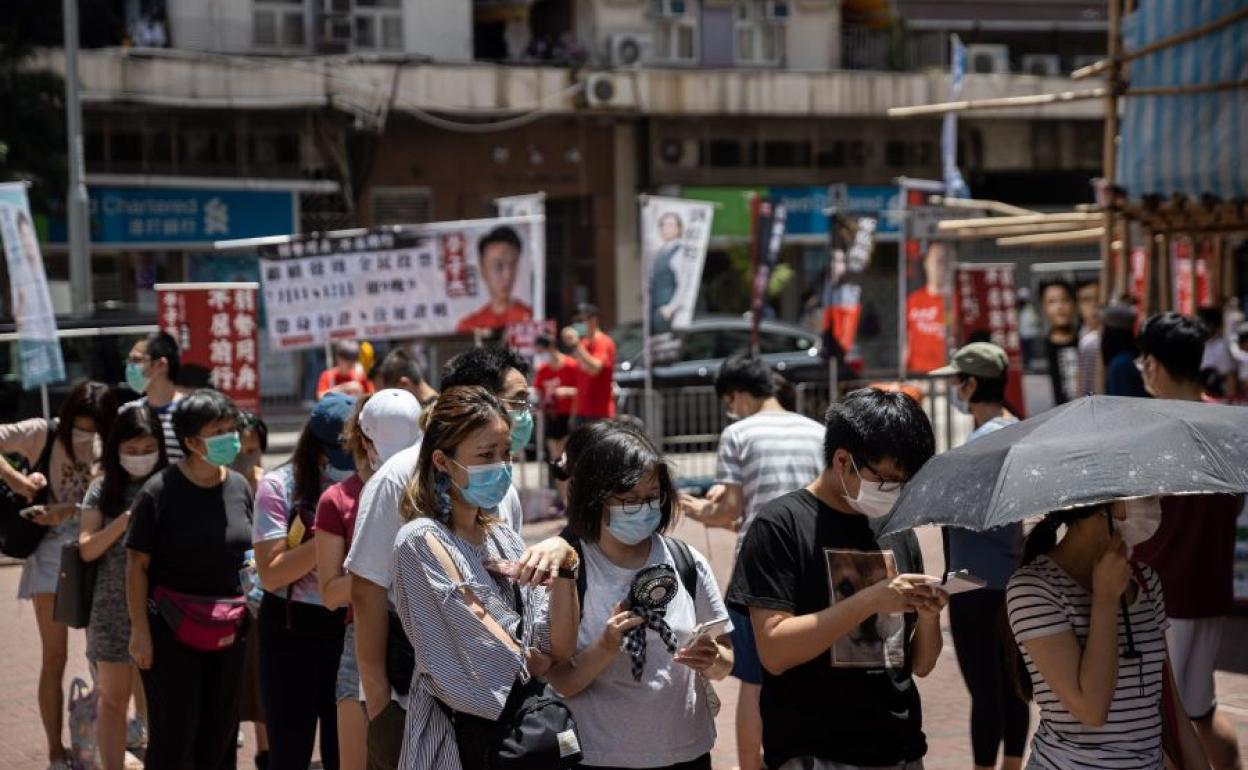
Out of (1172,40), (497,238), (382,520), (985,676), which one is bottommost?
(985,676)

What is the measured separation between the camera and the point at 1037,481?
12.4 ft

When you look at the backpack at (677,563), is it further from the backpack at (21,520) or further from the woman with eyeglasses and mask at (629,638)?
the backpack at (21,520)

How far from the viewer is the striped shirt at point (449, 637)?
407cm

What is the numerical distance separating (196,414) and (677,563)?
97.5 inches

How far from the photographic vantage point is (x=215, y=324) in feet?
43.3

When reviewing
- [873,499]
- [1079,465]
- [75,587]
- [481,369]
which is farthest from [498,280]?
[1079,465]

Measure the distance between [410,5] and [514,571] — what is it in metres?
26.1

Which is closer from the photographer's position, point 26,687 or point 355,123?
point 26,687

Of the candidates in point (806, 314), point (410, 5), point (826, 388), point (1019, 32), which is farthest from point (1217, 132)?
point (1019, 32)

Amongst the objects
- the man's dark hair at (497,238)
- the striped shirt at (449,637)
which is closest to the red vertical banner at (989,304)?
the man's dark hair at (497,238)

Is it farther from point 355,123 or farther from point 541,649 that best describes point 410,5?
point 541,649

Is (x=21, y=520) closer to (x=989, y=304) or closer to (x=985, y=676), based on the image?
(x=985, y=676)

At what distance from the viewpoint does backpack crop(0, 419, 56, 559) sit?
24.4 ft

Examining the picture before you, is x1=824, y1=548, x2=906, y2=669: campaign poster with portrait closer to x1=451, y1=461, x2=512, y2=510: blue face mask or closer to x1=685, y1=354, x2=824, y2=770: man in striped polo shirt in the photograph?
x1=451, y1=461, x2=512, y2=510: blue face mask
